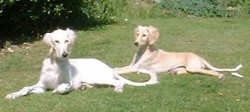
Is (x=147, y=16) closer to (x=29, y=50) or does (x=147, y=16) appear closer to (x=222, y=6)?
(x=222, y=6)

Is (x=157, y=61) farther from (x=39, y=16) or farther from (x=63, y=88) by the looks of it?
(x=39, y=16)

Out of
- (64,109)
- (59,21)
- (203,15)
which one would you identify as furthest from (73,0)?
(64,109)

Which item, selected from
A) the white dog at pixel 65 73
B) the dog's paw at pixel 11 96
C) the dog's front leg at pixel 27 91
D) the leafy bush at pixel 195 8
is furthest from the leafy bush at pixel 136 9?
the dog's paw at pixel 11 96

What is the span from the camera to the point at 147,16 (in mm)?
17141

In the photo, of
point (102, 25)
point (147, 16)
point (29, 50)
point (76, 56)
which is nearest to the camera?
point (76, 56)

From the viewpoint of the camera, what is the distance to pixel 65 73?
7.84 m

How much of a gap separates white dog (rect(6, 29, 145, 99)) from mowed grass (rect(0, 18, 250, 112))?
0.43 feet

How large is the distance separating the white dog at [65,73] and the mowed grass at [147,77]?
0.43ft

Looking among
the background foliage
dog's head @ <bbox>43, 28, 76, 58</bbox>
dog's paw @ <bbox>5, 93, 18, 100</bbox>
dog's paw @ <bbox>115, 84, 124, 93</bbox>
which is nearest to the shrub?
the background foliage

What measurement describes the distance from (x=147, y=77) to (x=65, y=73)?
66.0 inches

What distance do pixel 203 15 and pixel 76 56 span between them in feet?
23.8

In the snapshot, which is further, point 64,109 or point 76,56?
point 76,56

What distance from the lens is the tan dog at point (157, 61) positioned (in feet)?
31.1

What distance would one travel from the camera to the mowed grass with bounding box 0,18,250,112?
7.19m
